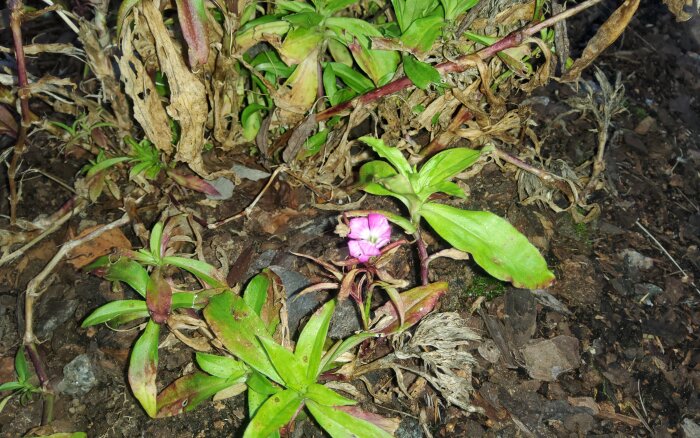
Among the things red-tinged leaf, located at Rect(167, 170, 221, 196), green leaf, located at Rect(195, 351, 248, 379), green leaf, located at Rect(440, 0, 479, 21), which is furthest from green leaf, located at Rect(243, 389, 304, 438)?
green leaf, located at Rect(440, 0, 479, 21)

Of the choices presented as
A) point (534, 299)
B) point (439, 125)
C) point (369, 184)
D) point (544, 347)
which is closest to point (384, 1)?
point (439, 125)

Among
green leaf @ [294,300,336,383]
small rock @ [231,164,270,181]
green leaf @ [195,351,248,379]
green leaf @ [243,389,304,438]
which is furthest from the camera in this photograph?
small rock @ [231,164,270,181]

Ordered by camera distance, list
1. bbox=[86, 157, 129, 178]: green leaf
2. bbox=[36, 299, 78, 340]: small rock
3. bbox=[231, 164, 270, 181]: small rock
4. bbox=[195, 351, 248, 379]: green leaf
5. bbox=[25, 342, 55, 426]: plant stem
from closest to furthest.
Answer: bbox=[195, 351, 248, 379]: green leaf, bbox=[25, 342, 55, 426]: plant stem, bbox=[36, 299, 78, 340]: small rock, bbox=[86, 157, 129, 178]: green leaf, bbox=[231, 164, 270, 181]: small rock

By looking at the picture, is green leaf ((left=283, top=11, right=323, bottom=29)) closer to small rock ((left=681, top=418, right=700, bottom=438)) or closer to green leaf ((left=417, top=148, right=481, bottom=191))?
green leaf ((left=417, top=148, right=481, bottom=191))

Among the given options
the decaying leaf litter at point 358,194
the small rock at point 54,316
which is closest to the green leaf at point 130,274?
the decaying leaf litter at point 358,194

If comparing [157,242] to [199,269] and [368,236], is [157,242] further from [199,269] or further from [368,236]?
[368,236]

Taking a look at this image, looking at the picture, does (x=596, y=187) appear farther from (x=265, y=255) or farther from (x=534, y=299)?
(x=265, y=255)

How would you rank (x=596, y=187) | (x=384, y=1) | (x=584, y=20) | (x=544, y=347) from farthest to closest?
(x=584, y=20) < (x=596, y=187) < (x=384, y=1) < (x=544, y=347)

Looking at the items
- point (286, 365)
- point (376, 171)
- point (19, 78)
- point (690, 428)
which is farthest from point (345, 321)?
point (19, 78)
